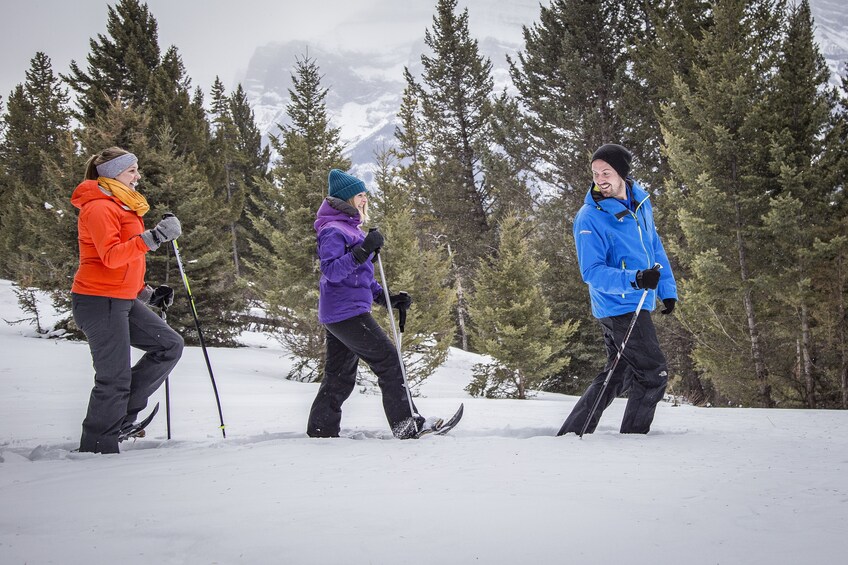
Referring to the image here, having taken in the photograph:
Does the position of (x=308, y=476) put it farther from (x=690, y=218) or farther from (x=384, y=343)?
(x=690, y=218)

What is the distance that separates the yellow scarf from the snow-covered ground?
1629mm

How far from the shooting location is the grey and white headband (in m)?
3.57

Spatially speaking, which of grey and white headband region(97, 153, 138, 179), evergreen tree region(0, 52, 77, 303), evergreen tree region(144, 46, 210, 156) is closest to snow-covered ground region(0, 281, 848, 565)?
grey and white headband region(97, 153, 138, 179)

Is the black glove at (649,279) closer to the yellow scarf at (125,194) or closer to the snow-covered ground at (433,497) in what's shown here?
the snow-covered ground at (433,497)

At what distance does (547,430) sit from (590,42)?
17.6 m

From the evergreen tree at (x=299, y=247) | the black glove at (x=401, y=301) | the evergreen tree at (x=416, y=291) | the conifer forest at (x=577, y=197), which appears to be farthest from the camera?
the evergreen tree at (x=299, y=247)

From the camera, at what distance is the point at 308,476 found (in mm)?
2709

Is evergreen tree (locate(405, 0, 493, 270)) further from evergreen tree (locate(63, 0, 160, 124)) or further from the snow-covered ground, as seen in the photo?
the snow-covered ground

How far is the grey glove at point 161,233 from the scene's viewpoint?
3.47m

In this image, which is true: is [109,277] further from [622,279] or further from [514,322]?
[514,322]

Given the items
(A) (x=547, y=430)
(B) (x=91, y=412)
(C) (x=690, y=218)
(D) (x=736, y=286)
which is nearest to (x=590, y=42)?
(C) (x=690, y=218)

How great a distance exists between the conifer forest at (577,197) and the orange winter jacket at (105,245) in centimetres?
910

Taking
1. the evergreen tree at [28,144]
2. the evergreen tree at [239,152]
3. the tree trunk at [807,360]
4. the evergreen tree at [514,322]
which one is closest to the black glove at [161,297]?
the evergreen tree at [514,322]

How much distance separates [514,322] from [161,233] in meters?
11.7
